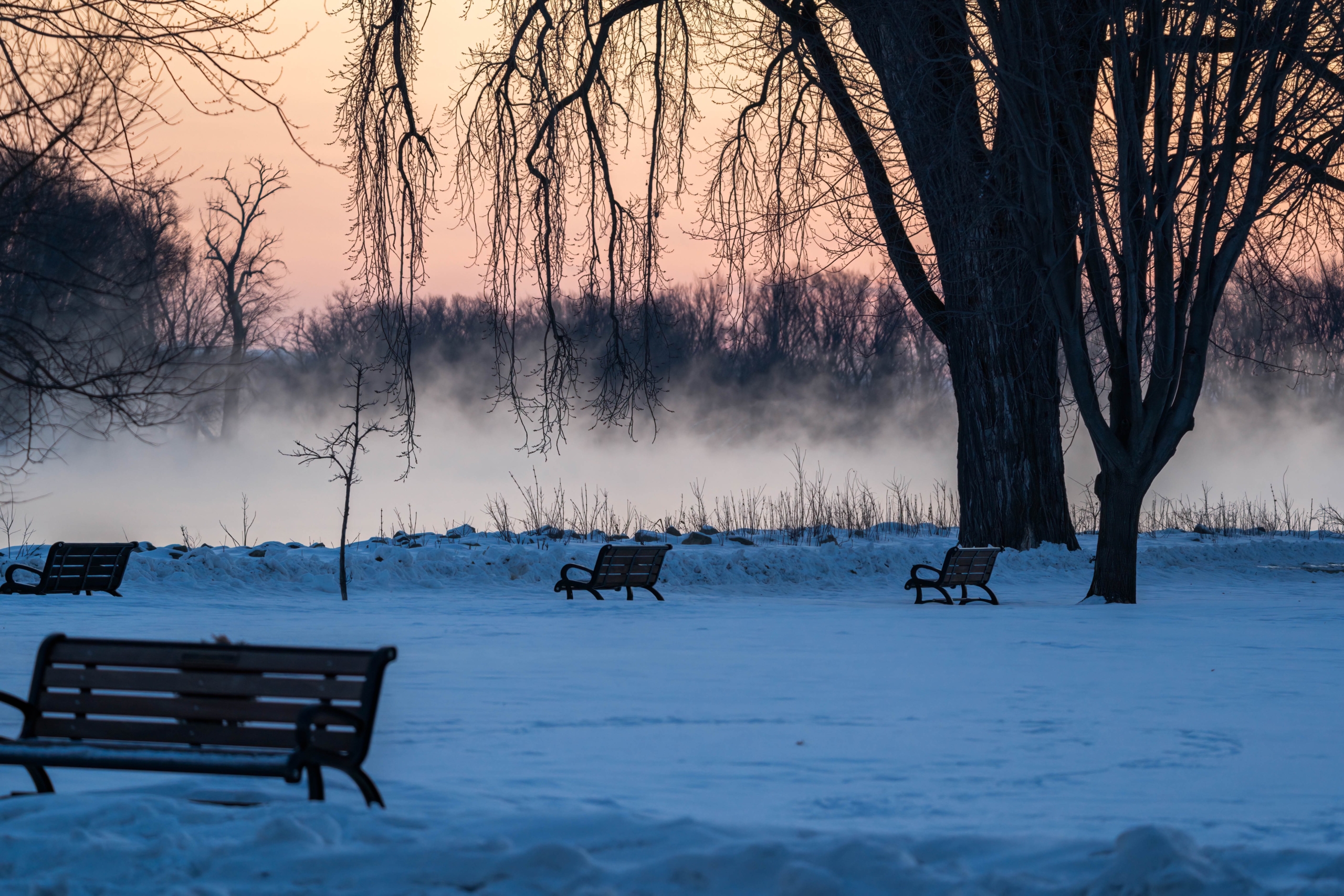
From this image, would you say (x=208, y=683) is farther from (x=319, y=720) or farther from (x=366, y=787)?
(x=366, y=787)

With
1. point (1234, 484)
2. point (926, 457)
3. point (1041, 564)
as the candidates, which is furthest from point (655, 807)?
point (926, 457)

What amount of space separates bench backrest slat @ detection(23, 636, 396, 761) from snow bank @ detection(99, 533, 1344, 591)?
32.8 feet

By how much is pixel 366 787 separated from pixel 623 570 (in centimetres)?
905

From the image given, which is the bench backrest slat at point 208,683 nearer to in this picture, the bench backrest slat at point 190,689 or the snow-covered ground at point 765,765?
the bench backrest slat at point 190,689

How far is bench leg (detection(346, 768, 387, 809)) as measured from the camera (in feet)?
13.1

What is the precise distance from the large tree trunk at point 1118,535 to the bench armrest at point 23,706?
1010cm

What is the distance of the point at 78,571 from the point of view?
43.0 feet

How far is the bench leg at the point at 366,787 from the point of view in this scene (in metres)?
4.00

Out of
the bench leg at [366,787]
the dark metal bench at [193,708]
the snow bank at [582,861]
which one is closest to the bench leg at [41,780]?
the dark metal bench at [193,708]

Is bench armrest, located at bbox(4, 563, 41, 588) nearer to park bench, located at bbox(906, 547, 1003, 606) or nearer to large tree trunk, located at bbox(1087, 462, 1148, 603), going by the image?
park bench, located at bbox(906, 547, 1003, 606)

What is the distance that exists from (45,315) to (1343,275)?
25923 millimetres

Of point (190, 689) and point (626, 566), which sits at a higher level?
point (626, 566)

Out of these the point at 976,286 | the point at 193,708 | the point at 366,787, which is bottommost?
the point at 366,787

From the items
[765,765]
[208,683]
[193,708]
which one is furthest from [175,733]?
[765,765]
